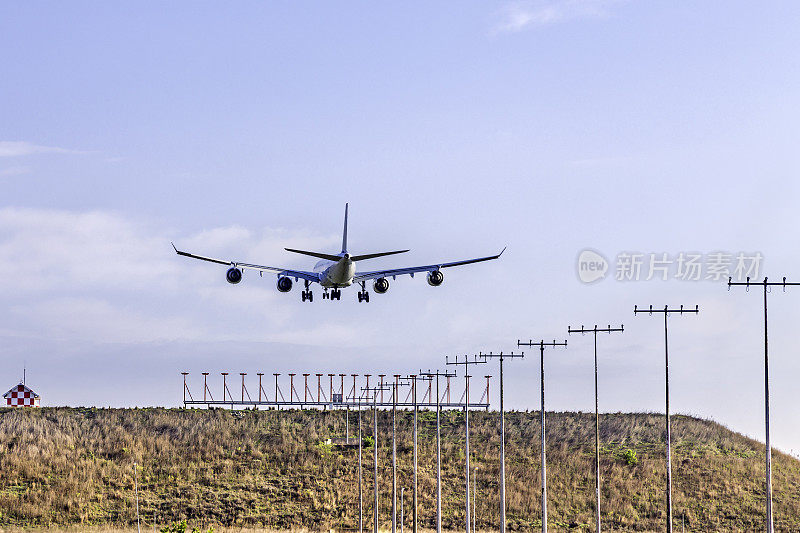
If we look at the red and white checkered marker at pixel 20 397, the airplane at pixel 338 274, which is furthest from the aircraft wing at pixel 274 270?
the red and white checkered marker at pixel 20 397

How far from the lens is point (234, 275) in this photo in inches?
3905

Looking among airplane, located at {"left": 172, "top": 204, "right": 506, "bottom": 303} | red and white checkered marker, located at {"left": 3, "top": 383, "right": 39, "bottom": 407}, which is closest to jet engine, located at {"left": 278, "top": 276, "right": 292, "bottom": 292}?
airplane, located at {"left": 172, "top": 204, "right": 506, "bottom": 303}

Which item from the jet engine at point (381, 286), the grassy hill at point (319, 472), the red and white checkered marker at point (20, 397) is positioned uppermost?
the jet engine at point (381, 286)

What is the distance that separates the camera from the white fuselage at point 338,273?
313 ft

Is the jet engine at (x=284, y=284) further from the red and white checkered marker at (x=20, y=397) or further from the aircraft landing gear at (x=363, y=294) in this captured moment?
the red and white checkered marker at (x=20, y=397)

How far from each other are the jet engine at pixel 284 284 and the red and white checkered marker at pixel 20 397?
76.7 m

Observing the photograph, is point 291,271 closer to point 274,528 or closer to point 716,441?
point 274,528

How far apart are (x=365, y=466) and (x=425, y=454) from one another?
34.5 feet

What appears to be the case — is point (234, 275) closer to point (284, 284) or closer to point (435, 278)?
point (284, 284)

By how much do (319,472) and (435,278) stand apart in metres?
48.1

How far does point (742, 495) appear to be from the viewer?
454ft

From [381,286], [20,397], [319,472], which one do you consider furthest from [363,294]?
[20,397]

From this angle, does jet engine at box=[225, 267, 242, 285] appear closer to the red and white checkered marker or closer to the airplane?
the airplane

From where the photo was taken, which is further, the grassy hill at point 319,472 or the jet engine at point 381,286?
the grassy hill at point 319,472
